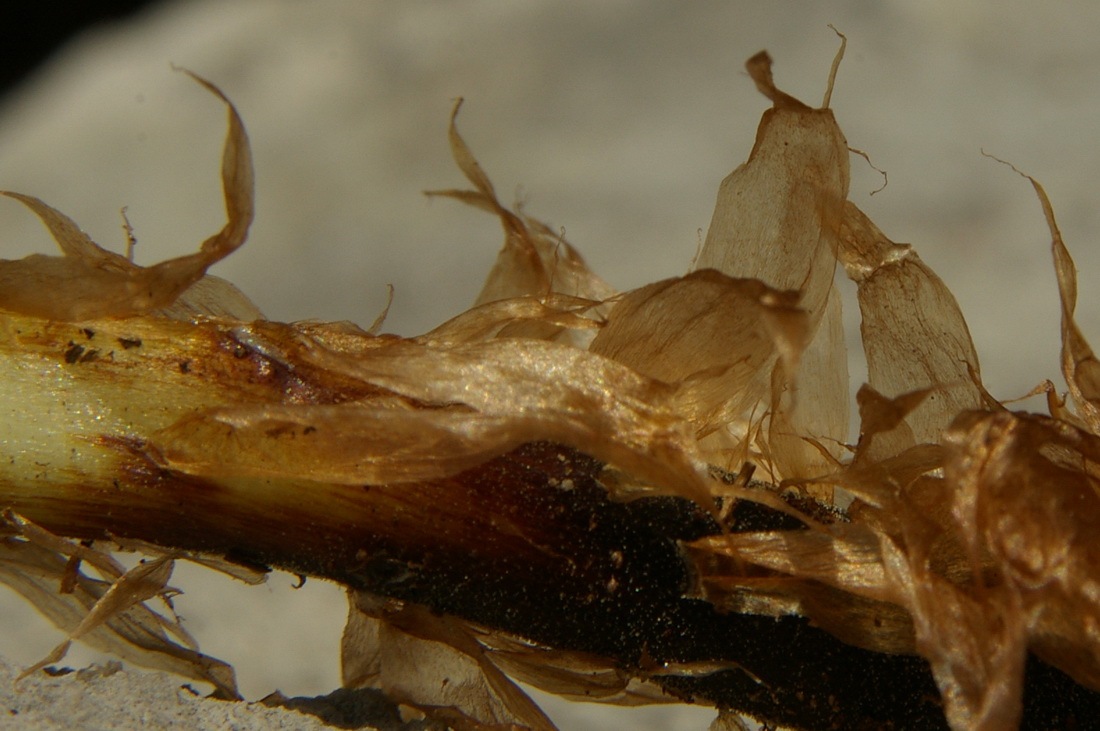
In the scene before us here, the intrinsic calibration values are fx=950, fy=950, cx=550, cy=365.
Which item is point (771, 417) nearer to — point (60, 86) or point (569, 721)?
point (569, 721)

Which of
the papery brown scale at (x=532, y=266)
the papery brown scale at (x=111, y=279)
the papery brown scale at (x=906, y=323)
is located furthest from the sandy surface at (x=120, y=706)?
the papery brown scale at (x=906, y=323)

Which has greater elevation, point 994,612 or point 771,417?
point 771,417

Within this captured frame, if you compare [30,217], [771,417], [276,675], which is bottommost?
[276,675]

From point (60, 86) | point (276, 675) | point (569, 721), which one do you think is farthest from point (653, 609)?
point (60, 86)

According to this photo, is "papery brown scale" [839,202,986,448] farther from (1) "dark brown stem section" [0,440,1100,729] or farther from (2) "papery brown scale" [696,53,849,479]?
(1) "dark brown stem section" [0,440,1100,729]

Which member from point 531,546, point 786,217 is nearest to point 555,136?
point 786,217

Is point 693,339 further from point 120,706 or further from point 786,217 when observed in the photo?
point 120,706
